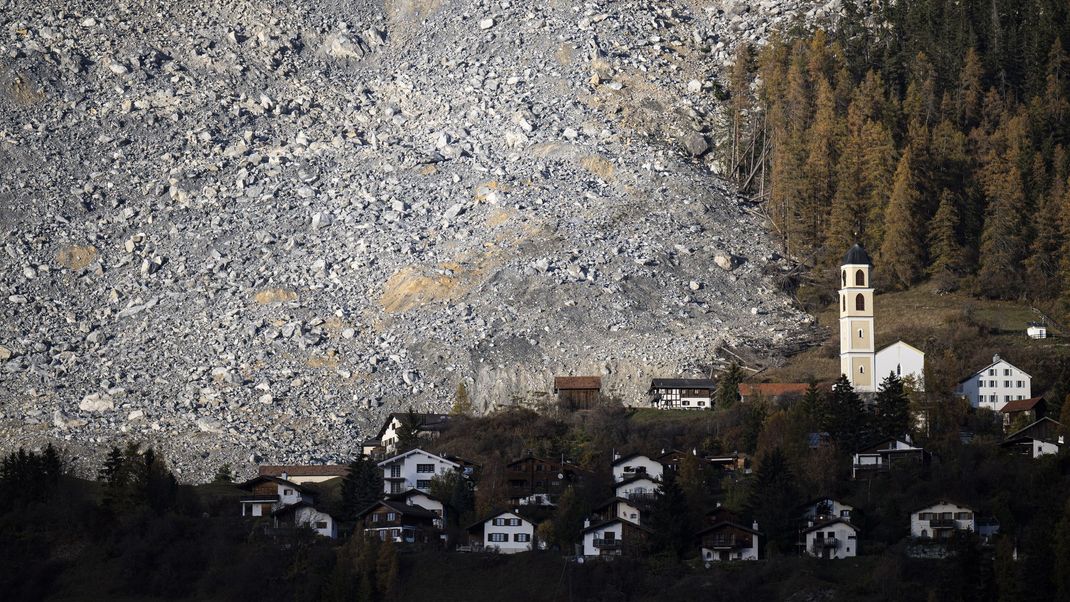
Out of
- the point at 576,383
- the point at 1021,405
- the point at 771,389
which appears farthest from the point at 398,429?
the point at 1021,405

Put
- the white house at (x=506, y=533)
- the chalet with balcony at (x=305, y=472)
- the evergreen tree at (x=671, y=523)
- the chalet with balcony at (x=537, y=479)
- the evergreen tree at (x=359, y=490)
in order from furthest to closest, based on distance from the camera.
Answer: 1. the chalet with balcony at (x=305, y=472)
2. the chalet with balcony at (x=537, y=479)
3. the evergreen tree at (x=359, y=490)
4. the white house at (x=506, y=533)
5. the evergreen tree at (x=671, y=523)

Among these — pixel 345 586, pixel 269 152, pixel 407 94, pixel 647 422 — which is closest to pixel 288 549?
pixel 345 586

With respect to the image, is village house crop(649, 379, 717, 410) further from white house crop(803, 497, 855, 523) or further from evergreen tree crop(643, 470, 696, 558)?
white house crop(803, 497, 855, 523)

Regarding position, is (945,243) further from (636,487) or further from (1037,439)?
(636,487)

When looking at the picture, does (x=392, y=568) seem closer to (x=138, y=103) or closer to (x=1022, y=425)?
(x=1022, y=425)

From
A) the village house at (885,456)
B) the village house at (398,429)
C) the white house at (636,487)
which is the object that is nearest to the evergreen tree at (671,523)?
the white house at (636,487)

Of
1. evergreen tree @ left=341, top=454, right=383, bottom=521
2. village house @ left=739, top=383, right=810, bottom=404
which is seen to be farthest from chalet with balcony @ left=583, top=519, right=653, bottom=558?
village house @ left=739, top=383, right=810, bottom=404

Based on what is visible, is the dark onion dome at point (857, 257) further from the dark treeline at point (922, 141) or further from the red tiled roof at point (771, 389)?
the dark treeline at point (922, 141)
